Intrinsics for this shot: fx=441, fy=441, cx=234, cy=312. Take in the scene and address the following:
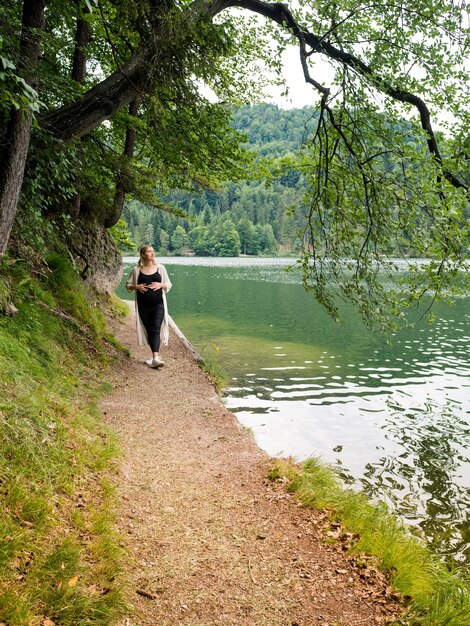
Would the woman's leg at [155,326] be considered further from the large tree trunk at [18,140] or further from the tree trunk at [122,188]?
the large tree trunk at [18,140]

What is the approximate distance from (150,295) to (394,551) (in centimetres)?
714

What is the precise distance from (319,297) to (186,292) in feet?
104

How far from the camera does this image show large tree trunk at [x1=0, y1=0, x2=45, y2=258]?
5.95 metres

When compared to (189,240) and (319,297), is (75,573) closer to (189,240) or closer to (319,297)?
(319,297)

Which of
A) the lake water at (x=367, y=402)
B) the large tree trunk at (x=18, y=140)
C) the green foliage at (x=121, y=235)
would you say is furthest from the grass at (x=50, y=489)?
the green foliage at (x=121, y=235)

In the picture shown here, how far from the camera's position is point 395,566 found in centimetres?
398

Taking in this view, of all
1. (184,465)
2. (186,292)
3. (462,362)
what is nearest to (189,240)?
(186,292)

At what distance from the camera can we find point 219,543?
4145mm

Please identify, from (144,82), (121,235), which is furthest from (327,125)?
(121,235)

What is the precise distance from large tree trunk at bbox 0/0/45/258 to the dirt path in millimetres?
3361

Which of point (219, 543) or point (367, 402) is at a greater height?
point (219, 543)

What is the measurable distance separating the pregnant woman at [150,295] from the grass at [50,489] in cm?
266

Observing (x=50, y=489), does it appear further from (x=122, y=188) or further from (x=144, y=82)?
(x=122, y=188)

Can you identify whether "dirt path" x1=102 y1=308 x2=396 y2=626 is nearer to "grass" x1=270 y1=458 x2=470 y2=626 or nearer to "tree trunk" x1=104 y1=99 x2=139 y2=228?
"grass" x1=270 y1=458 x2=470 y2=626
